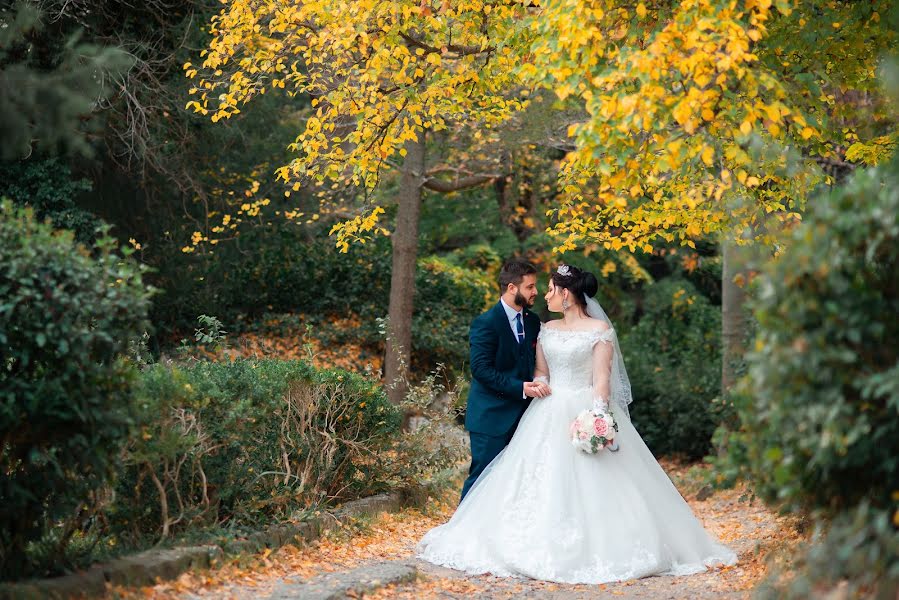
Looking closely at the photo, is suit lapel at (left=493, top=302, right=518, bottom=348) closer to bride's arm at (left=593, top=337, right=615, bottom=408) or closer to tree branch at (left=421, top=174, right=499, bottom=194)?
bride's arm at (left=593, top=337, right=615, bottom=408)

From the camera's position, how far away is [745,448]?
469 cm

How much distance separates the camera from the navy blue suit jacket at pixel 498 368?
7242 millimetres

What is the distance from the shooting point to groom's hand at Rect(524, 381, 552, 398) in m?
7.04

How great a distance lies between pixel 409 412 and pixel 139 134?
437 cm

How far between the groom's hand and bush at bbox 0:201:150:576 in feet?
9.99

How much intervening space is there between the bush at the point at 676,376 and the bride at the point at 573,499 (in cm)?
678

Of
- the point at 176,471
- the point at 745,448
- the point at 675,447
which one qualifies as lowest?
the point at 675,447

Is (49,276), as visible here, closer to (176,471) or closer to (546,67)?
(176,471)

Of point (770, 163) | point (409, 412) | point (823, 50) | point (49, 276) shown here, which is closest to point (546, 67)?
point (770, 163)

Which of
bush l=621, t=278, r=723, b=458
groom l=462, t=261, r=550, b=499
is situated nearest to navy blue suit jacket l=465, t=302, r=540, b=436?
groom l=462, t=261, r=550, b=499

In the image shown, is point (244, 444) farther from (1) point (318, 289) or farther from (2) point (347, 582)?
(1) point (318, 289)

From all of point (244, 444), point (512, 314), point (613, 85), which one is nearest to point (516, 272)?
point (512, 314)

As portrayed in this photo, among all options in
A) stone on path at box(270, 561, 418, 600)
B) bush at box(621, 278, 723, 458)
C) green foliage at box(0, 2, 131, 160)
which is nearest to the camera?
stone on path at box(270, 561, 418, 600)

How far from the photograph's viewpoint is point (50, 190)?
38.4 feet
